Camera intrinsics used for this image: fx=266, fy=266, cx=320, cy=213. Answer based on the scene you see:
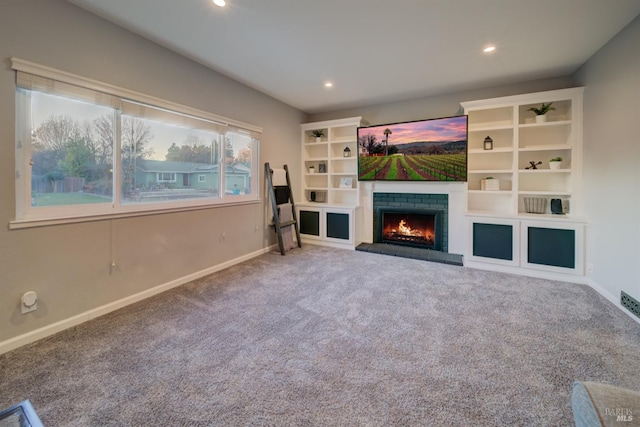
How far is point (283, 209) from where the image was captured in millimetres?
4766

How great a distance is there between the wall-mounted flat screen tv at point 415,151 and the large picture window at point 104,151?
2495mm

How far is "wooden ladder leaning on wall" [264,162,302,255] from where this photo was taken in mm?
4539

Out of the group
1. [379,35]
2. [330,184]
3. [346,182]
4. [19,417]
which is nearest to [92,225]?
[19,417]

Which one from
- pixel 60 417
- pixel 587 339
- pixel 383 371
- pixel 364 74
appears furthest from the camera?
pixel 364 74

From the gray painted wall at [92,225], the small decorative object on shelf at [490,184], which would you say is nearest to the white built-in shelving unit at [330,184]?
the gray painted wall at [92,225]

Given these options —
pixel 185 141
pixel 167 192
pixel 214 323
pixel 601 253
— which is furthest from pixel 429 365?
pixel 185 141

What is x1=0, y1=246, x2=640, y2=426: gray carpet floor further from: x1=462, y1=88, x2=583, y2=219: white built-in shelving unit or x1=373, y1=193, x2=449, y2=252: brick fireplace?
x1=373, y1=193, x2=449, y2=252: brick fireplace

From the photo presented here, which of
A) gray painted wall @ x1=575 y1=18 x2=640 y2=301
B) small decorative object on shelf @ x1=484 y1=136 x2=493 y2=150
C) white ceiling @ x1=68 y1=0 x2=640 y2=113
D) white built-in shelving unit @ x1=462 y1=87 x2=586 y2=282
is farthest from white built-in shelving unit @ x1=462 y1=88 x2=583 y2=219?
white ceiling @ x1=68 y1=0 x2=640 y2=113

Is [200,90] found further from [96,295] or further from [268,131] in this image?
[96,295]

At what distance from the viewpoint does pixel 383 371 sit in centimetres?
174

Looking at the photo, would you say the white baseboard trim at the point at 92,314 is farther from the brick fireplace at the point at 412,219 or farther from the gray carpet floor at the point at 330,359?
the brick fireplace at the point at 412,219

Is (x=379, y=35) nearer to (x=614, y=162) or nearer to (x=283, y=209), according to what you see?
(x=614, y=162)

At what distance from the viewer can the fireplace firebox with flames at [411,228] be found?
4656mm

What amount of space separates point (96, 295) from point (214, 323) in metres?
1.16
